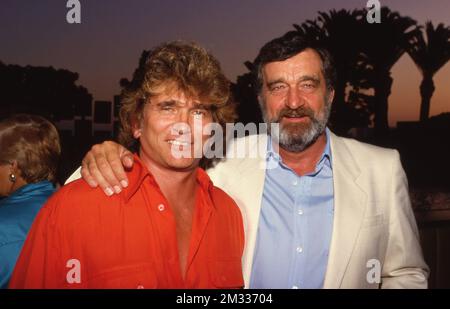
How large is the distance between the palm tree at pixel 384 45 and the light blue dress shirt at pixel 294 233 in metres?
14.7

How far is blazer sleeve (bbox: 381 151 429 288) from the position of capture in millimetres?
2500

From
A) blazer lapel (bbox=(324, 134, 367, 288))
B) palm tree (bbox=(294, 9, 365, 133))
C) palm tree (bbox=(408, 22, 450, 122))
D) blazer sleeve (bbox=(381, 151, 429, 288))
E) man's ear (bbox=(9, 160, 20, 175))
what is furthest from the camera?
palm tree (bbox=(408, 22, 450, 122))

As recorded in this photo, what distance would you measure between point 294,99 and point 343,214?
0.82 meters

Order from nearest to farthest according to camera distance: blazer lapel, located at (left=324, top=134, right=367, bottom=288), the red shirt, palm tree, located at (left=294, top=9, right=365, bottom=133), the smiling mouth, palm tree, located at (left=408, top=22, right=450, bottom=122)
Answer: the red shirt → the smiling mouth → blazer lapel, located at (left=324, top=134, right=367, bottom=288) → palm tree, located at (left=294, top=9, right=365, bottom=133) → palm tree, located at (left=408, top=22, right=450, bottom=122)

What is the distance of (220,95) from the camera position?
90.8 inches

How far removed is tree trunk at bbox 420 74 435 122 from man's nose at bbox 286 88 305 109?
20467 mm

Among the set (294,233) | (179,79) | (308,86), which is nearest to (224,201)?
(294,233)

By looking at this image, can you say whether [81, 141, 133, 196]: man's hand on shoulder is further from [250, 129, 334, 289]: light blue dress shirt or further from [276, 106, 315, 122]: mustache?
[276, 106, 315, 122]: mustache

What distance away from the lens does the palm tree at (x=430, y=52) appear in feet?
65.0

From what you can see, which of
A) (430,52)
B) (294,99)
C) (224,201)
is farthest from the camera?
(430,52)

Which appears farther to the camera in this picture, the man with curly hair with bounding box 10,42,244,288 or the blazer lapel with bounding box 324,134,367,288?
the blazer lapel with bounding box 324,134,367,288

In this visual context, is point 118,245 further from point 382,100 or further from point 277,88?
point 382,100

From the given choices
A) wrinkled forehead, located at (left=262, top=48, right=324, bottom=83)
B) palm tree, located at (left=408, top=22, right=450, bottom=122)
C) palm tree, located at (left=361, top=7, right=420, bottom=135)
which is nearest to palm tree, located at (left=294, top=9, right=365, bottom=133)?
palm tree, located at (left=361, top=7, right=420, bottom=135)

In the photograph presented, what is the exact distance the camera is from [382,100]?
18.2 metres
